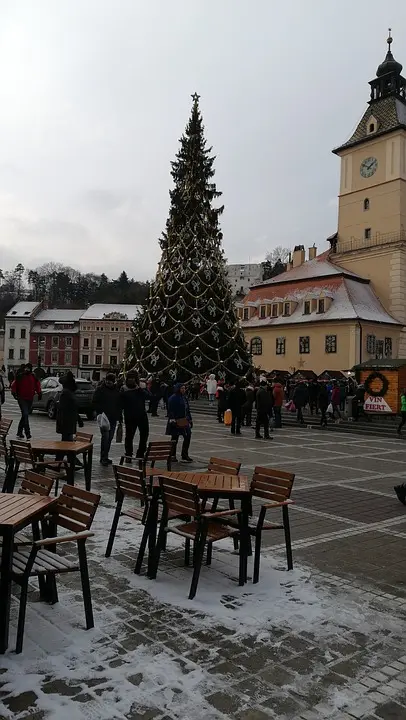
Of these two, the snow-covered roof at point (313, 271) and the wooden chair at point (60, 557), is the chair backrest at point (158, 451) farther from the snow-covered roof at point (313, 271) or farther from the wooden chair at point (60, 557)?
the snow-covered roof at point (313, 271)

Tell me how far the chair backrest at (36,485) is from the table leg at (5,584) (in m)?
1.16

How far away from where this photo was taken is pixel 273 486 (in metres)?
6.07

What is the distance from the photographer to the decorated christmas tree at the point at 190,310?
29328mm

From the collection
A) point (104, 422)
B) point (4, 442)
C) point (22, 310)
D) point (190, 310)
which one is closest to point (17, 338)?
point (22, 310)

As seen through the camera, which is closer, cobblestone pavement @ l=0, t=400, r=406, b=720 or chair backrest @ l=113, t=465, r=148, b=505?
cobblestone pavement @ l=0, t=400, r=406, b=720

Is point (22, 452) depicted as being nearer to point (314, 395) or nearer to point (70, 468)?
point (70, 468)

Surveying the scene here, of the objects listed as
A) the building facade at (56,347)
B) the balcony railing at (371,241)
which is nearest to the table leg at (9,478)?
the balcony railing at (371,241)

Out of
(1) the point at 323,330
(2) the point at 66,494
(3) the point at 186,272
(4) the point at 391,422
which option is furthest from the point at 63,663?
(1) the point at 323,330

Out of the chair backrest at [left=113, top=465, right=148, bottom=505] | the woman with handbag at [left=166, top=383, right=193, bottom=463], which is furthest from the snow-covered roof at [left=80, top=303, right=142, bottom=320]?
the chair backrest at [left=113, top=465, right=148, bottom=505]

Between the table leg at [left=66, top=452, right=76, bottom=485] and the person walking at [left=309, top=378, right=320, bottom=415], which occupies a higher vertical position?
the person walking at [left=309, top=378, right=320, bottom=415]

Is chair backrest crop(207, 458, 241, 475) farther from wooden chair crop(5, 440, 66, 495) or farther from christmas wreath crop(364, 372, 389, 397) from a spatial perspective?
christmas wreath crop(364, 372, 389, 397)

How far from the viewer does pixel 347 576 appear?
18.6ft

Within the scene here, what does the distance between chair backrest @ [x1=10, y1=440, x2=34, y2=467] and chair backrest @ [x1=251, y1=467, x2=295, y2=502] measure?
3.47m

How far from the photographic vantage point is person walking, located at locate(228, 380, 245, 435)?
20.3 metres
